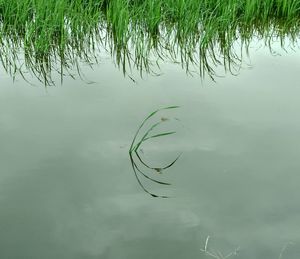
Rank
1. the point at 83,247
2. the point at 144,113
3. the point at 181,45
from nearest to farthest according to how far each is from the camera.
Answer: the point at 83,247, the point at 144,113, the point at 181,45

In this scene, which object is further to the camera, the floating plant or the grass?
the grass

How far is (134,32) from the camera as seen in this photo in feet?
14.8

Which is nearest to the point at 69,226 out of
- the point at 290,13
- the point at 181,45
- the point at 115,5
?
the point at 181,45

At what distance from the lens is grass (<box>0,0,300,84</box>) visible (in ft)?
13.6

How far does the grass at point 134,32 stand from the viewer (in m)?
4.15

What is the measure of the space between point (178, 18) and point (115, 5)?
0.58 metres

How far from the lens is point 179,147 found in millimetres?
2898

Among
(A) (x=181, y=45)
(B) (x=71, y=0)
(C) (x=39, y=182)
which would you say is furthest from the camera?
(B) (x=71, y=0)

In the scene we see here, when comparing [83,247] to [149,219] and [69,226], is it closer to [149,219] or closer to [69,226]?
[69,226]

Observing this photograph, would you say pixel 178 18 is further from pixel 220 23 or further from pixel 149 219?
pixel 149 219

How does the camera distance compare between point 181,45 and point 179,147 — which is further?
point 181,45

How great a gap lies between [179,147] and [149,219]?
65cm

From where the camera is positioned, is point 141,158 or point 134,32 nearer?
point 141,158

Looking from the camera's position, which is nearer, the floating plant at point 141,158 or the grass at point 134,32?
the floating plant at point 141,158
